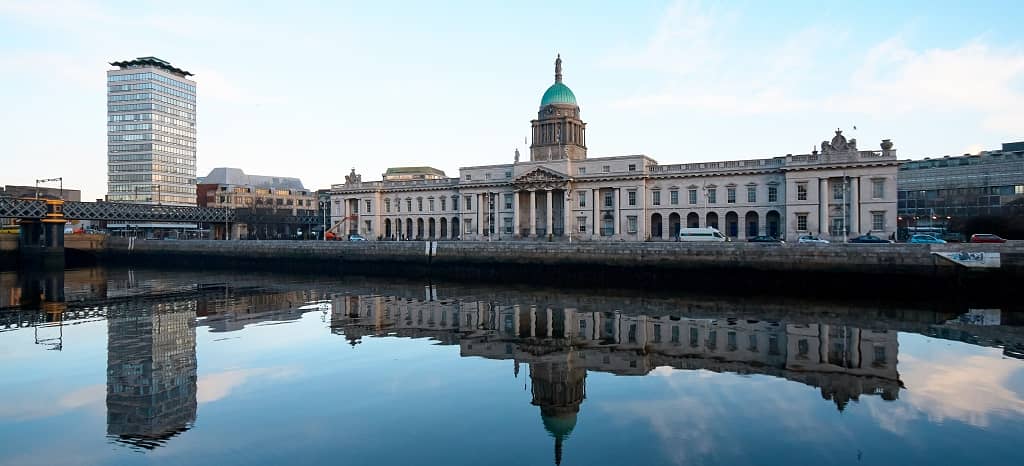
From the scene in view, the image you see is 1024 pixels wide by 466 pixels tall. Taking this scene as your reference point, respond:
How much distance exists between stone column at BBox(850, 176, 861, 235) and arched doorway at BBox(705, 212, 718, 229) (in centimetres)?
1407

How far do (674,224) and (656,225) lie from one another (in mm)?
2240

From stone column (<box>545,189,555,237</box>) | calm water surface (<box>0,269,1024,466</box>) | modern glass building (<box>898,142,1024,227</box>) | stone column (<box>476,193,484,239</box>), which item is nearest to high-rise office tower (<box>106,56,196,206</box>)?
stone column (<box>476,193,484,239</box>)

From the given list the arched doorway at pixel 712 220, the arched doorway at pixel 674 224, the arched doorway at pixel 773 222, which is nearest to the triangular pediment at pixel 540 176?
the arched doorway at pixel 674 224

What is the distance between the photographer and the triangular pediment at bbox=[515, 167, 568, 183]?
3098 inches

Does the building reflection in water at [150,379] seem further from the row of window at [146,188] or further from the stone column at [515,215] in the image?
the row of window at [146,188]

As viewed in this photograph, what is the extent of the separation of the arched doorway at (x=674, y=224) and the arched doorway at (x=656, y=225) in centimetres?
128

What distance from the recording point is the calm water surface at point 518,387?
40.7ft

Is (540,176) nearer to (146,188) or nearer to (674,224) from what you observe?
(674,224)

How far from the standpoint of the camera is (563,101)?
94250 millimetres

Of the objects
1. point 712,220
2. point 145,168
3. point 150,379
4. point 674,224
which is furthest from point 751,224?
point 145,168

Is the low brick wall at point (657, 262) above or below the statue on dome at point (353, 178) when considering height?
below

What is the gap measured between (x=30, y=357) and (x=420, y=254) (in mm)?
36467

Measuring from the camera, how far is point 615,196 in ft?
253

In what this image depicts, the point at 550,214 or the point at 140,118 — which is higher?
the point at 140,118
